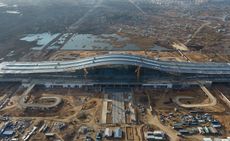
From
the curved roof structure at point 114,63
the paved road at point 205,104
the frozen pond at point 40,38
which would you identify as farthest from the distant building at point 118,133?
the frozen pond at point 40,38

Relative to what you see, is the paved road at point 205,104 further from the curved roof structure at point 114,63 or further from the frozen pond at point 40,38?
the frozen pond at point 40,38

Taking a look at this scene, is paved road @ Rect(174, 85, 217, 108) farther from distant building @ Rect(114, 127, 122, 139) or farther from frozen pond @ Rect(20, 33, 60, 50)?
frozen pond @ Rect(20, 33, 60, 50)

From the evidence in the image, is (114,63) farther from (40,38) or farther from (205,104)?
(40,38)

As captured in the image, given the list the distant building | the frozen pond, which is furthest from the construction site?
the frozen pond

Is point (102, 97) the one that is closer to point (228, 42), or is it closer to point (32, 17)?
point (228, 42)

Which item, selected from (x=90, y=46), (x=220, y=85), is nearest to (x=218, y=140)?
(x=220, y=85)

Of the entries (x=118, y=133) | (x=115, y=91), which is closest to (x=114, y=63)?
(x=115, y=91)
